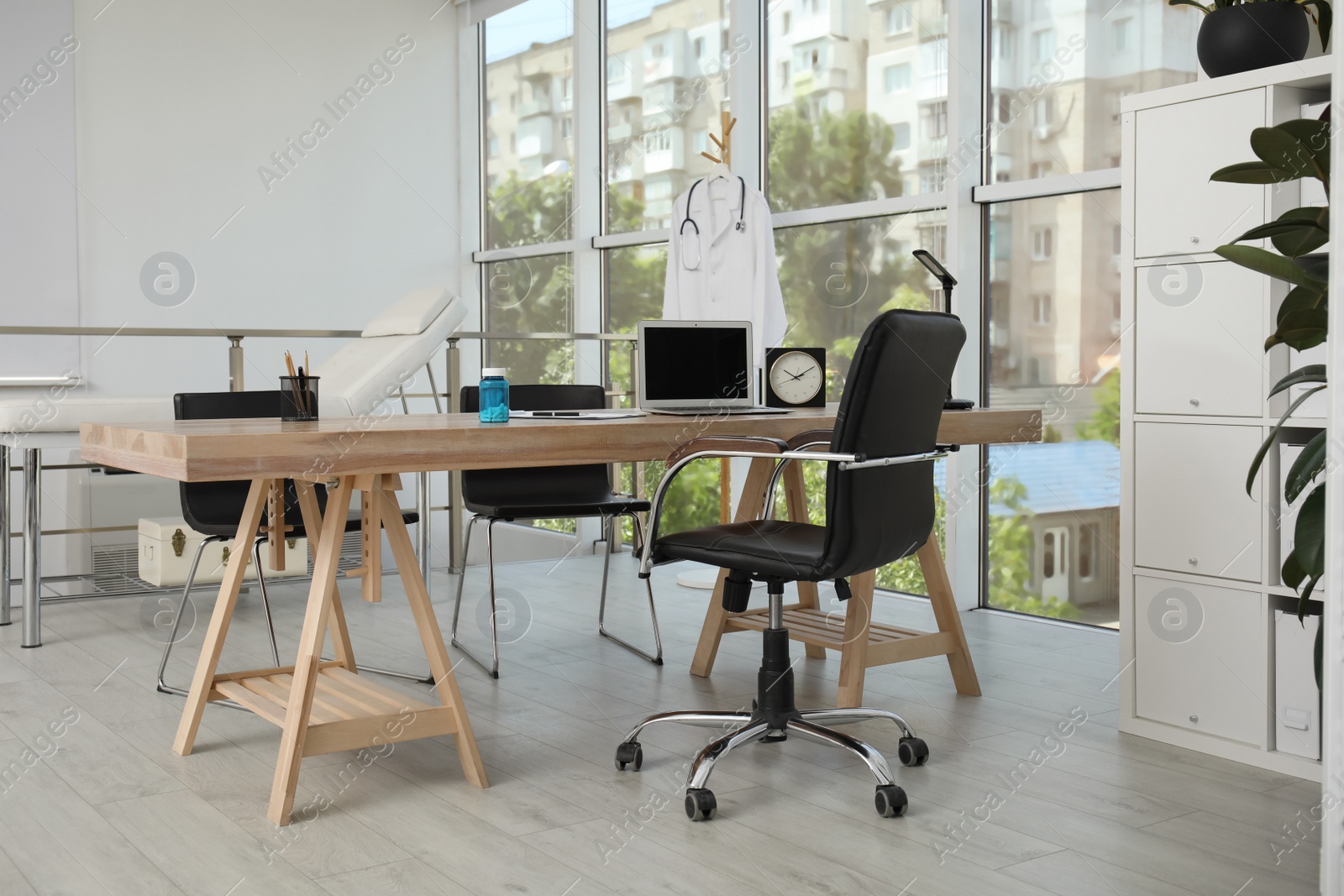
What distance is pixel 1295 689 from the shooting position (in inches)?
94.7

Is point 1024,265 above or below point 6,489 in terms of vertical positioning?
above

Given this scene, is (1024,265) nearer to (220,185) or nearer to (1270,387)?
(1270,387)

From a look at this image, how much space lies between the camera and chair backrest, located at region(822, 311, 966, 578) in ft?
6.83

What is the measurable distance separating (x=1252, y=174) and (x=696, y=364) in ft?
4.19

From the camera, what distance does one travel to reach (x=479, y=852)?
1.98m

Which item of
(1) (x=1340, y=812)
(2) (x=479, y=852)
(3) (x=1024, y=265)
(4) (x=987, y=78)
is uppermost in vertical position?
(4) (x=987, y=78)

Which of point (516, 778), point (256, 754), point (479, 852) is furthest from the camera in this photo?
point (256, 754)

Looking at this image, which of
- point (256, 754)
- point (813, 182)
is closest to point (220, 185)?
point (813, 182)

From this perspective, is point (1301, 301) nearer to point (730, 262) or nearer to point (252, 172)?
point (730, 262)

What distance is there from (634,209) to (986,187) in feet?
7.37

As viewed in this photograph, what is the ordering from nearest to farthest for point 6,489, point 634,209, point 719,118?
point 6,489 < point 719,118 < point 634,209

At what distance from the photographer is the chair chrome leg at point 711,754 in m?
2.16

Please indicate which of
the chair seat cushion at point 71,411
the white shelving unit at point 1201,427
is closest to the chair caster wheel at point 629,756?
the white shelving unit at point 1201,427

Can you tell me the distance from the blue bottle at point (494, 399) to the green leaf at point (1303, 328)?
1.42m
